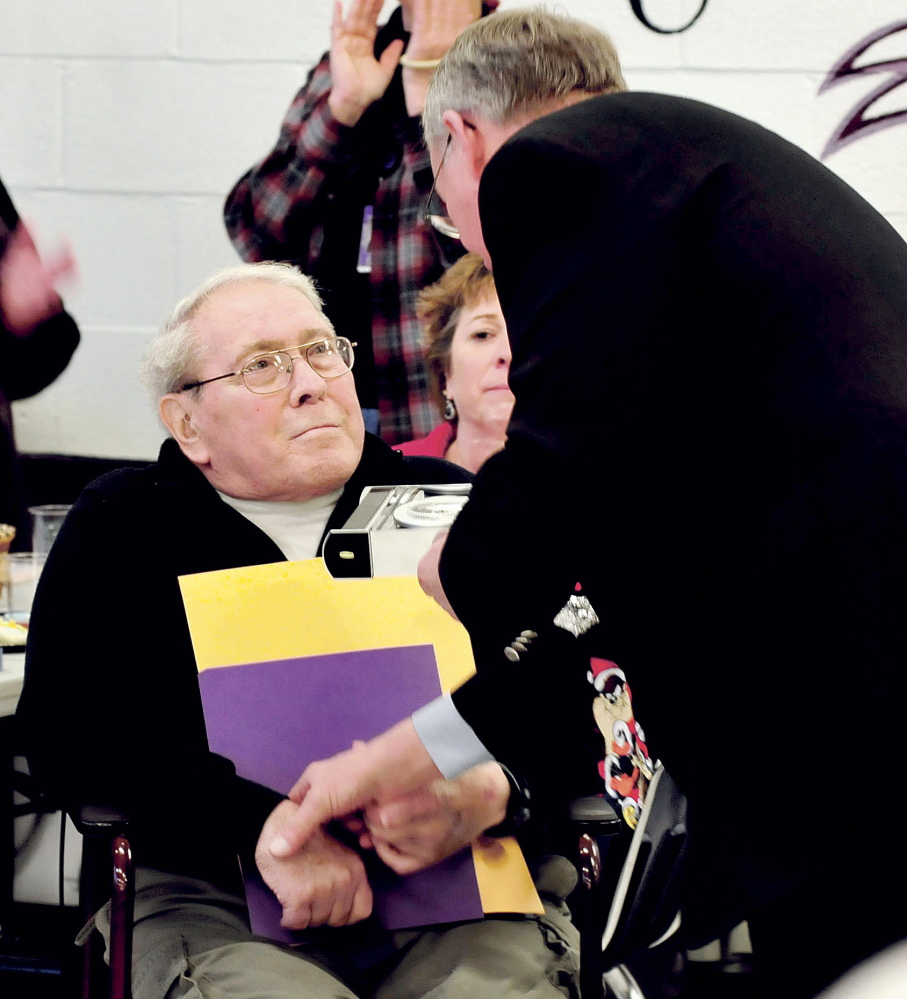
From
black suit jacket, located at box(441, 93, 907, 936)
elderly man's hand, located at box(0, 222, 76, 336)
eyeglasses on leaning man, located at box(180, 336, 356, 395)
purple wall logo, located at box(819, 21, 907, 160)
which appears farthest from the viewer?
elderly man's hand, located at box(0, 222, 76, 336)

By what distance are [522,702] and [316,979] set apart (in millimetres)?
400

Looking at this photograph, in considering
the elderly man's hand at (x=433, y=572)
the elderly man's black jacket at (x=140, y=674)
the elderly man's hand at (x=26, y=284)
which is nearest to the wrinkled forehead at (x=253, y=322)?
the elderly man's black jacket at (x=140, y=674)

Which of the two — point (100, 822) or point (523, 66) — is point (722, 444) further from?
point (100, 822)

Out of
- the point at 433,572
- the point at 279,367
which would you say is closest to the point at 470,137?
the point at 433,572

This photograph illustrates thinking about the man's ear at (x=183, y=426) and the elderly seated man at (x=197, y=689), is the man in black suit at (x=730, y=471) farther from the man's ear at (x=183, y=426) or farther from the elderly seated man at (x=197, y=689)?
the man's ear at (x=183, y=426)

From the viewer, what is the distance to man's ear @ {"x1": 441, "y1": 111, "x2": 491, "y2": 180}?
1172 millimetres

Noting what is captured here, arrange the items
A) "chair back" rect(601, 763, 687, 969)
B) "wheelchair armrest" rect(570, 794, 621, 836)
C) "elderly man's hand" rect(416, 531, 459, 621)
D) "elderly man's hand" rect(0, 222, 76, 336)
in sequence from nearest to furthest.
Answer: "elderly man's hand" rect(416, 531, 459, 621), "chair back" rect(601, 763, 687, 969), "wheelchair armrest" rect(570, 794, 621, 836), "elderly man's hand" rect(0, 222, 76, 336)

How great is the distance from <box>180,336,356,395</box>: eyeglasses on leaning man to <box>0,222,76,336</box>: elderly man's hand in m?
1.12

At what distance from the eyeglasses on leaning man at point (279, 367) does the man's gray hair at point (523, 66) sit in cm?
57

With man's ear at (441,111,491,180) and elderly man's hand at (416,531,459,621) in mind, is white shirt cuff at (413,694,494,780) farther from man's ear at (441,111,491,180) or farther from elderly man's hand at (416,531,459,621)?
man's ear at (441,111,491,180)

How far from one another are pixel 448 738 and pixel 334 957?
0.38 meters

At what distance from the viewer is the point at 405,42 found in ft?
8.08

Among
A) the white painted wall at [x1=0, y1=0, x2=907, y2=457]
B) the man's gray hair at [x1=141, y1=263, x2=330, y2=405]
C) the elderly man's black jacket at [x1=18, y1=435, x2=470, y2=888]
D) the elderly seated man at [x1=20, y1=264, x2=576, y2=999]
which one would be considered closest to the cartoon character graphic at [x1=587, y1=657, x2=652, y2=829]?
the elderly seated man at [x1=20, y1=264, x2=576, y2=999]

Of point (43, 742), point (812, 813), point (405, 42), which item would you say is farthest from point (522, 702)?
point (405, 42)
